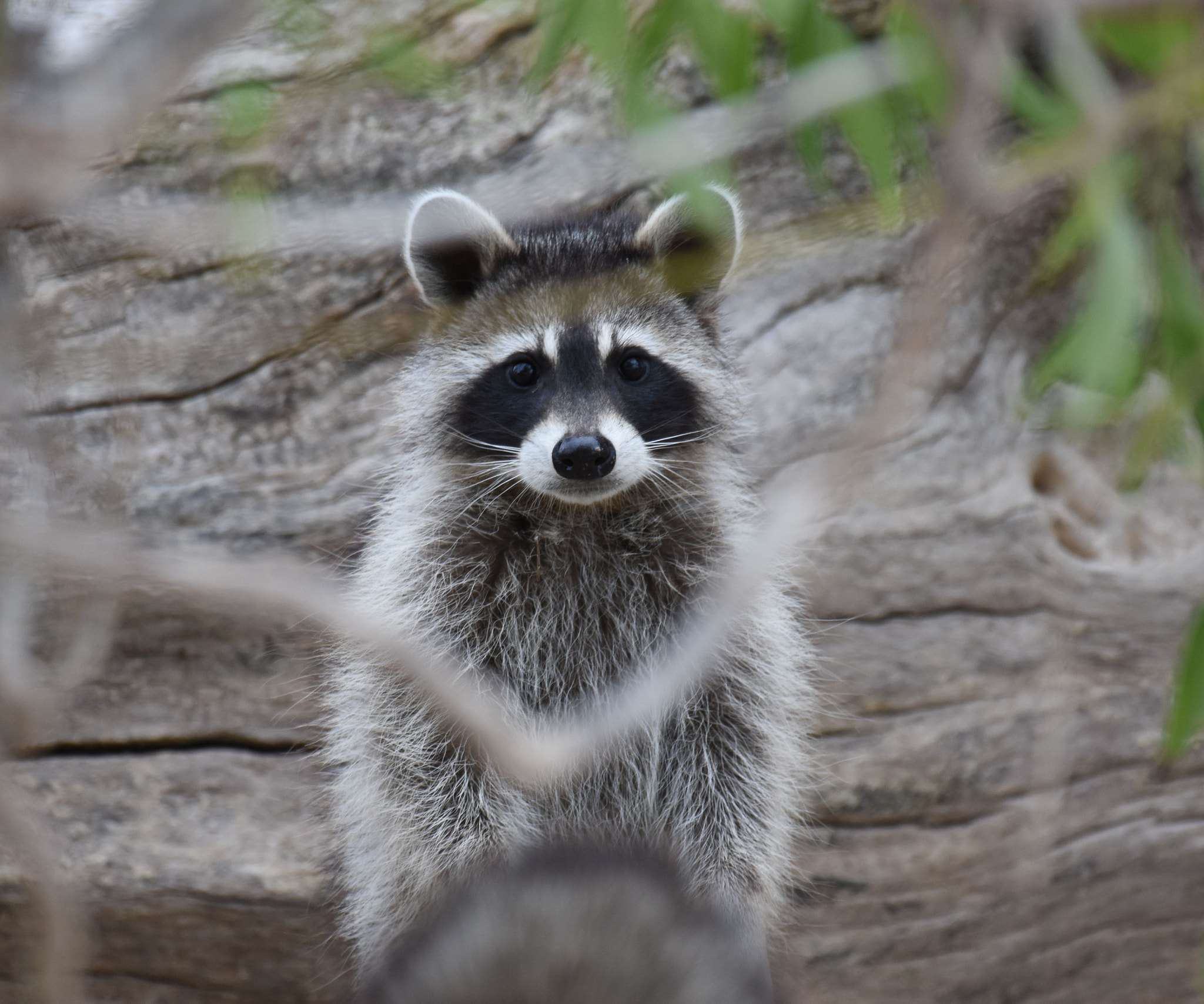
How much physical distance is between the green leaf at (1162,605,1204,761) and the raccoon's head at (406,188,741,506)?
1.12 m

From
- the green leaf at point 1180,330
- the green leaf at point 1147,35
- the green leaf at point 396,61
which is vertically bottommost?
the green leaf at point 1180,330

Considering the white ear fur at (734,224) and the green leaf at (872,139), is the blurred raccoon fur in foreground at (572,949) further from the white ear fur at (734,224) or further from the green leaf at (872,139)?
the white ear fur at (734,224)

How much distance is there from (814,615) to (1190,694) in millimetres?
1626

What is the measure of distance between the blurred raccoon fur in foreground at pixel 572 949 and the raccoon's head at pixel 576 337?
1.11 meters

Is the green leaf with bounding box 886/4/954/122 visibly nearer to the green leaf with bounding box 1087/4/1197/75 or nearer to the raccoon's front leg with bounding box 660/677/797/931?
the green leaf with bounding box 1087/4/1197/75

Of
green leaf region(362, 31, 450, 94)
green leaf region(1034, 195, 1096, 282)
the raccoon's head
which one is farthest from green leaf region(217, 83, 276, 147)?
green leaf region(1034, 195, 1096, 282)

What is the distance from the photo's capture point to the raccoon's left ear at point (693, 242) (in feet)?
9.50

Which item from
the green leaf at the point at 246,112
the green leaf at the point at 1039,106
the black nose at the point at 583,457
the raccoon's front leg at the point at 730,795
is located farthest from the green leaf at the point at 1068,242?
the green leaf at the point at 246,112

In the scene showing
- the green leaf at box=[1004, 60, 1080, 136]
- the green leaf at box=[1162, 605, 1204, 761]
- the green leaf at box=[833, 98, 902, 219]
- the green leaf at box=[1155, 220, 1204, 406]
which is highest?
the green leaf at box=[833, 98, 902, 219]

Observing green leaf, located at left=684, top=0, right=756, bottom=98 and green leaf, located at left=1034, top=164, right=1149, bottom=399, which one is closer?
green leaf, located at left=684, top=0, right=756, bottom=98

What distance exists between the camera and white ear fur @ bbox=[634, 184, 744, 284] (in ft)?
9.46

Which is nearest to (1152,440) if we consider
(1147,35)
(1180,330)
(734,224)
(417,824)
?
(1180,330)

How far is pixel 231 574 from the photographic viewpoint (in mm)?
1073

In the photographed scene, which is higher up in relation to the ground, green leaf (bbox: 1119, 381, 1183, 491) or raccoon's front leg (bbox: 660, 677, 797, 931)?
green leaf (bbox: 1119, 381, 1183, 491)
